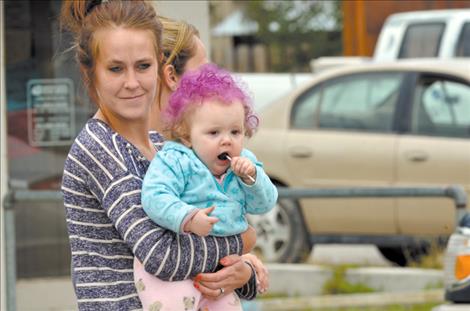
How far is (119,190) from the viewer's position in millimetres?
2838

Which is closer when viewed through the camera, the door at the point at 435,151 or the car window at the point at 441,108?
the door at the point at 435,151

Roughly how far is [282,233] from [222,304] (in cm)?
686

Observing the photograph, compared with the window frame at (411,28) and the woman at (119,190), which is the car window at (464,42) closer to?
the window frame at (411,28)

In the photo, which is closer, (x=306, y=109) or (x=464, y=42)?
(x=306, y=109)

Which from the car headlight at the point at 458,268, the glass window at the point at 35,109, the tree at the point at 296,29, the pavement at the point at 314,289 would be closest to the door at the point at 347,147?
the pavement at the point at 314,289

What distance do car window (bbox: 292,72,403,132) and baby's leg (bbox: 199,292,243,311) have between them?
695cm

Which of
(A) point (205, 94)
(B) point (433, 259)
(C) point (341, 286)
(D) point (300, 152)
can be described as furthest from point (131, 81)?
(D) point (300, 152)

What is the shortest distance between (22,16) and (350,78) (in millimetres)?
3272

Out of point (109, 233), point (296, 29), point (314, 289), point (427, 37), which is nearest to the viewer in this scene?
point (109, 233)

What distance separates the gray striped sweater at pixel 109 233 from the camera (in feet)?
9.29

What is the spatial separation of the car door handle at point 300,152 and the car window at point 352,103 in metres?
0.19

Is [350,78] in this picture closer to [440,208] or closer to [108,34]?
[440,208]

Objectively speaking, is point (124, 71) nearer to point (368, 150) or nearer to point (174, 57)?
point (174, 57)

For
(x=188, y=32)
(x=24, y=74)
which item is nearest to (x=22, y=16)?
(x=24, y=74)
